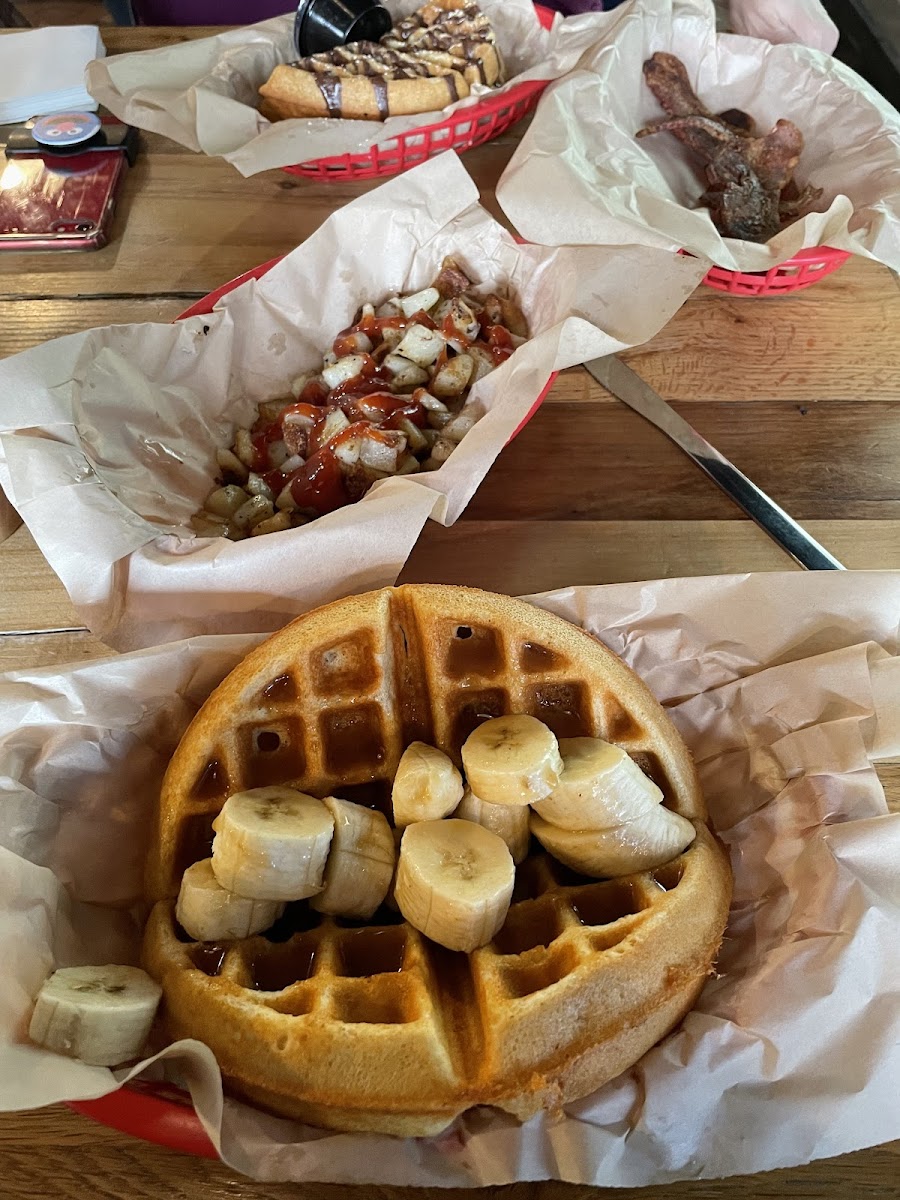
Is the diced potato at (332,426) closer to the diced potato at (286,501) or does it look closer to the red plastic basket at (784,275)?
the diced potato at (286,501)

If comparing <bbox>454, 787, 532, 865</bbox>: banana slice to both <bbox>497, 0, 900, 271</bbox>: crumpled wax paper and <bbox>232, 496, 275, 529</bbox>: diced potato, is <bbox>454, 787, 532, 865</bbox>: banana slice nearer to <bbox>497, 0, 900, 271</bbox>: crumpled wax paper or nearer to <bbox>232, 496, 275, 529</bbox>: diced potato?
<bbox>232, 496, 275, 529</bbox>: diced potato

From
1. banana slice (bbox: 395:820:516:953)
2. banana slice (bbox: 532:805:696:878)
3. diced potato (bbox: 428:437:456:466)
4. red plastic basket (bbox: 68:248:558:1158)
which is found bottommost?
red plastic basket (bbox: 68:248:558:1158)

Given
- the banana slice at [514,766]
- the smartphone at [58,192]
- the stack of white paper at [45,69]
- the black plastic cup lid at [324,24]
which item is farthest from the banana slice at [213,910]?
the stack of white paper at [45,69]

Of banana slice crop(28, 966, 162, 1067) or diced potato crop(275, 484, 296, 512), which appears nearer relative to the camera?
banana slice crop(28, 966, 162, 1067)

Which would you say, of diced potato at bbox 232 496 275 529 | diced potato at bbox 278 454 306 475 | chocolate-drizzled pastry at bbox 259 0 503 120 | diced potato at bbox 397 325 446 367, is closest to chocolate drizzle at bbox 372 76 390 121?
chocolate-drizzled pastry at bbox 259 0 503 120

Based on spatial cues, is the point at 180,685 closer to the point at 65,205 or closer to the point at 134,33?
the point at 65,205

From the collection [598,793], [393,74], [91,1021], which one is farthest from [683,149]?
[91,1021]
